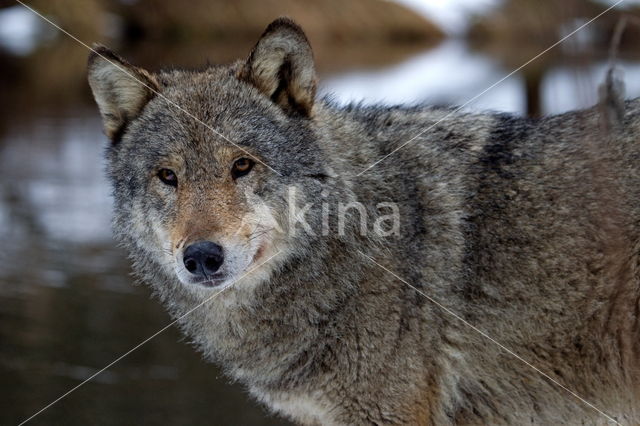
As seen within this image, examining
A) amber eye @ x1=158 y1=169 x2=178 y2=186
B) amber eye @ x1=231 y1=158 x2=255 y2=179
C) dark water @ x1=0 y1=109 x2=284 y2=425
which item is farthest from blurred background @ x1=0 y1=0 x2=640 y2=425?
amber eye @ x1=158 y1=169 x2=178 y2=186

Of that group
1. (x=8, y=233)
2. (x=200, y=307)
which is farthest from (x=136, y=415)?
(x=8, y=233)

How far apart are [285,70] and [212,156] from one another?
59cm

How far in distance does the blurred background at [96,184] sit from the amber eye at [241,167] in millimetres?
917

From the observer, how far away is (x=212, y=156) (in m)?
4.08

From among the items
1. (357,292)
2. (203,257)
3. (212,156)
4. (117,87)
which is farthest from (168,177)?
(357,292)

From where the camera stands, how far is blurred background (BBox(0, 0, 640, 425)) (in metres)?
6.55

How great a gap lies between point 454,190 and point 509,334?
721 millimetres

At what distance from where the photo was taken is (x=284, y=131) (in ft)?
14.0

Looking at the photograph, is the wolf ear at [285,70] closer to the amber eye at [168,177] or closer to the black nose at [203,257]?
the amber eye at [168,177]

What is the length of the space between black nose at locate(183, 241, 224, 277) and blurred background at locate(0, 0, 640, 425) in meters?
1.39

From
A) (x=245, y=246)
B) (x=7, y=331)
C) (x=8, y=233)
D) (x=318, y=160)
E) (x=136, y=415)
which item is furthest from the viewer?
(x=8, y=233)

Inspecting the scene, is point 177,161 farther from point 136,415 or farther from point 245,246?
point 136,415

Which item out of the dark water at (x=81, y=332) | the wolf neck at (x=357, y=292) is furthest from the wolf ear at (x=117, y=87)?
the dark water at (x=81, y=332)

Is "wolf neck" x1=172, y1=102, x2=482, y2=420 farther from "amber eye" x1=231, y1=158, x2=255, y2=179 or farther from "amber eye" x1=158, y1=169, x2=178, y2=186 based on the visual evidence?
"amber eye" x1=158, y1=169, x2=178, y2=186
